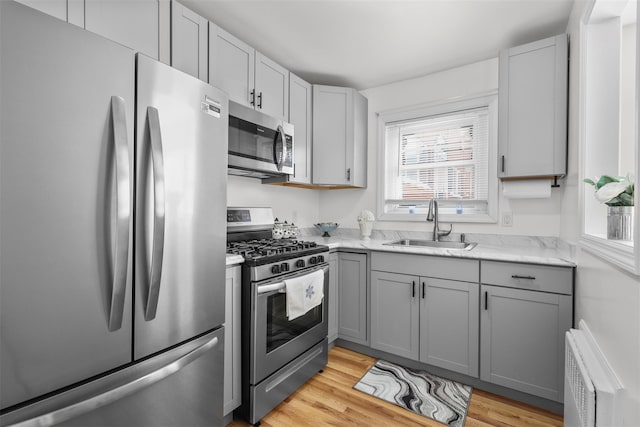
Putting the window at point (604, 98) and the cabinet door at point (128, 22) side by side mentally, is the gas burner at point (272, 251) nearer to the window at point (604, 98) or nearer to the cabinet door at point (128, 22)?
the cabinet door at point (128, 22)

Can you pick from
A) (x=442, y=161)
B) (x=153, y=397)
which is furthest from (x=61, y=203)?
(x=442, y=161)

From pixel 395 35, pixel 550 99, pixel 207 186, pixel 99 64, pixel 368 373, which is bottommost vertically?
pixel 368 373

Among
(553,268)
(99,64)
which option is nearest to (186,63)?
(99,64)

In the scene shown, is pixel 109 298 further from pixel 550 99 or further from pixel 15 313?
pixel 550 99

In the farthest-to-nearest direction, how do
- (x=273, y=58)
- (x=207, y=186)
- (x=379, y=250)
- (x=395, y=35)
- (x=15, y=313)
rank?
1. (x=273, y=58)
2. (x=379, y=250)
3. (x=395, y=35)
4. (x=207, y=186)
5. (x=15, y=313)

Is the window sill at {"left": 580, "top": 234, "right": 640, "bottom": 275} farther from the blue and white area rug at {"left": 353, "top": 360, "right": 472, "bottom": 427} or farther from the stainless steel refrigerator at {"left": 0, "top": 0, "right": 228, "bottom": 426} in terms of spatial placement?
the stainless steel refrigerator at {"left": 0, "top": 0, "right": 228, "bottom": 426}

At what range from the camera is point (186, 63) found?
71.0 inches

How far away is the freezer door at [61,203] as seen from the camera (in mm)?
839

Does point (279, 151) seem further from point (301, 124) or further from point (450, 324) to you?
point (450, 324)

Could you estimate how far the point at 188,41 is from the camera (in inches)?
71.6

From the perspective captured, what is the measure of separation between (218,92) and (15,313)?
1136mm

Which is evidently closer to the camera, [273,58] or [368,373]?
[368,373]

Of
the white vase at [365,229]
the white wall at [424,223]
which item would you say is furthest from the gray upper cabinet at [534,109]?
the white vase at [365,229]

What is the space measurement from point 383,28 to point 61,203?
2193 mm
